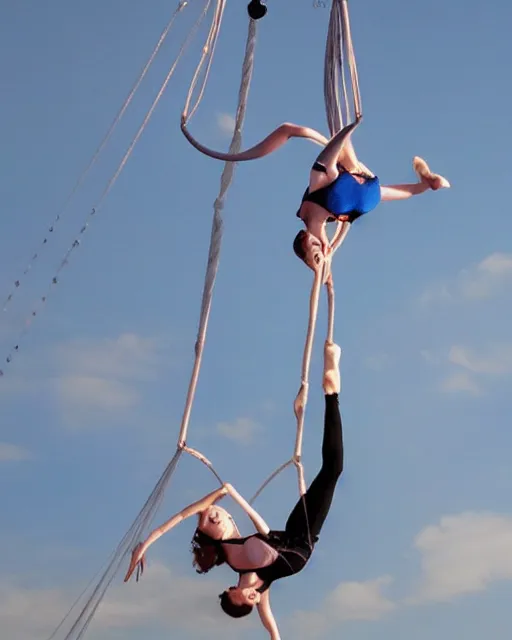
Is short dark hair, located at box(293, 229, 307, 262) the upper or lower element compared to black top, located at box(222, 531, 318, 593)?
upper

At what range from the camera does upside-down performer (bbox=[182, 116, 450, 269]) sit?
8227mm

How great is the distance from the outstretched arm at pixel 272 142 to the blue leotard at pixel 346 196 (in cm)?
17

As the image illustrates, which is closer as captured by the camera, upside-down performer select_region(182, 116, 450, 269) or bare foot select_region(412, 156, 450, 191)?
upside-down performer select_region(182, 116, 450, 269)

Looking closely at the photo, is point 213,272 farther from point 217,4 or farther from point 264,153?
point 217,4

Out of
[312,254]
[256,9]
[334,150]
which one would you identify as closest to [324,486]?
[312,254]

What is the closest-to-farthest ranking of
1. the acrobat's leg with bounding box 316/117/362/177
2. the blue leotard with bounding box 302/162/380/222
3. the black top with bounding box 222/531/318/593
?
the acrobat's leg with bounding box 316/117/362/177
the blue leotard with bounding box 302/162/380/222
the black top with bounding box 222/531/318/593

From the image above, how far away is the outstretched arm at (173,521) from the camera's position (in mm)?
8320

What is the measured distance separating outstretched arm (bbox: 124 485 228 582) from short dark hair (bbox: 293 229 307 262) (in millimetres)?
1266

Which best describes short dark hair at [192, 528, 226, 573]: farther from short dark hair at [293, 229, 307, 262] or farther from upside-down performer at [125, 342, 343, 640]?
short dark hair at [293, 229, 307, 262]

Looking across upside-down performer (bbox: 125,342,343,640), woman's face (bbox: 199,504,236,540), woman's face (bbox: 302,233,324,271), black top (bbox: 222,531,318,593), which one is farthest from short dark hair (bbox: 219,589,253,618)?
woman's face (bbox: 302,233,324,271)

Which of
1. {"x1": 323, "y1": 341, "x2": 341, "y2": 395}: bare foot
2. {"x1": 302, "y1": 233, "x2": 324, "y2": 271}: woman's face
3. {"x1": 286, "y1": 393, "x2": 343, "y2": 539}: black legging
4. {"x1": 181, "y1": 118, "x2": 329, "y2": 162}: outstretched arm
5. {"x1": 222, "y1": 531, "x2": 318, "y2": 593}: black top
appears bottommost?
{"x1": 222, "y1": 531, "x2": 318, "y2": 593}: black top

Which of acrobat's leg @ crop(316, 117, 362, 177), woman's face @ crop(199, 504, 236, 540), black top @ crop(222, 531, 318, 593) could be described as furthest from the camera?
woman's face @ crop(199, 504, 236, 540)

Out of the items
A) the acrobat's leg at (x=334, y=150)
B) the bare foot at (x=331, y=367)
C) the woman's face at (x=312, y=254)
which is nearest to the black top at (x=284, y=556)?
the bare foot at (x=331, y=367)

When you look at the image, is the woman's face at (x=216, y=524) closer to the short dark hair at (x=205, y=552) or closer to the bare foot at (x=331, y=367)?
the short dark hair at (x=205, y=552)
